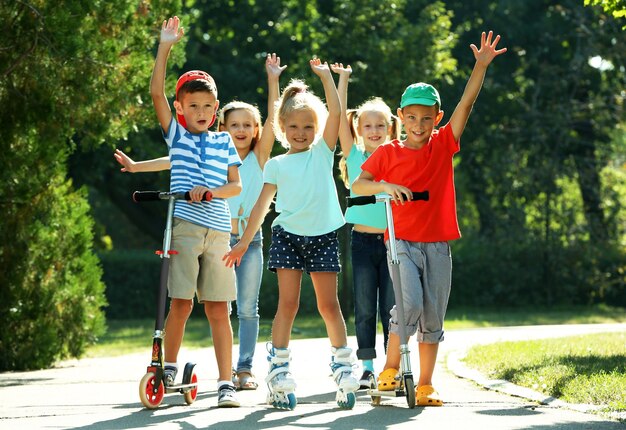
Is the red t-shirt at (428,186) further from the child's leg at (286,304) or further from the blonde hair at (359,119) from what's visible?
the blonde hair at (359,119)

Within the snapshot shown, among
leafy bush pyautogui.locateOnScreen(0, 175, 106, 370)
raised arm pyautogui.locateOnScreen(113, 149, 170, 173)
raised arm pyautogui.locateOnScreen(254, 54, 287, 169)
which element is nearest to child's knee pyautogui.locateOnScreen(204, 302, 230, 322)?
raised arm pyautogui.locateOnScreen(113, 149, 170, 173)

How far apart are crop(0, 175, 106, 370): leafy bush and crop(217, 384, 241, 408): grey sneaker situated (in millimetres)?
4452

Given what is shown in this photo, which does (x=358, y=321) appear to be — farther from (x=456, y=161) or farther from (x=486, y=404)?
(x=456, y=161)

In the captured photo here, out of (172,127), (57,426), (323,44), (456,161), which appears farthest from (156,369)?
(456,161)

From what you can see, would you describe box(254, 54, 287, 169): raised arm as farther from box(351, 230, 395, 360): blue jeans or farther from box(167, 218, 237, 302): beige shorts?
box(167, 218, 237, 302): beige shorts

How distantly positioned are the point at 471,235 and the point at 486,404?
808 inches

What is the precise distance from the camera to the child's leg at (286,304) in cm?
773

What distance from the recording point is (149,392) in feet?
24.7

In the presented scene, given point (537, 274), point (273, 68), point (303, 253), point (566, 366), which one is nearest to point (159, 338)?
point (303, 253)

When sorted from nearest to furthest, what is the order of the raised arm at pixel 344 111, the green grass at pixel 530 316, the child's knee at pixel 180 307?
the child's knee at pixel 180 307, the raised arm at pixel 344 111, the green grass at pixel 530 316

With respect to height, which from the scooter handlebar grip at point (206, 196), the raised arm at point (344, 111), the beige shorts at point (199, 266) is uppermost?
the raised arm at point (344, 111)

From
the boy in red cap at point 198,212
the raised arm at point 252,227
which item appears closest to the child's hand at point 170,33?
the boy in red cap at point 198,212

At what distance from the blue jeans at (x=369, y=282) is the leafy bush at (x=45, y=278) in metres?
4.07

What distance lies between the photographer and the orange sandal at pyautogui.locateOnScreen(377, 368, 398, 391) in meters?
7.89
